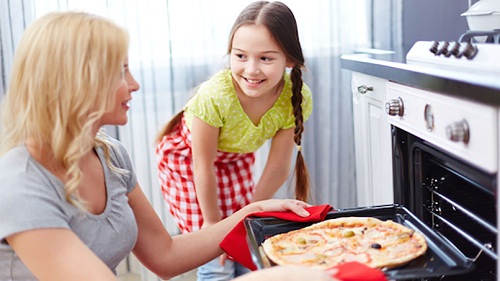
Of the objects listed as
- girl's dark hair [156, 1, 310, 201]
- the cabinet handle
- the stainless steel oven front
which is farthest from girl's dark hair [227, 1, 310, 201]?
the stainless steel oven front

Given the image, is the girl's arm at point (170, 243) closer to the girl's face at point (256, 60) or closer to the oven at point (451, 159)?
the oven at point (451, 159)

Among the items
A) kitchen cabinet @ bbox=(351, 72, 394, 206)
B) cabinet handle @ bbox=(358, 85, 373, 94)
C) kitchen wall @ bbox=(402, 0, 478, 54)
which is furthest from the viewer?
kitchen wall @ bbox=(402, 0, 478, 54)

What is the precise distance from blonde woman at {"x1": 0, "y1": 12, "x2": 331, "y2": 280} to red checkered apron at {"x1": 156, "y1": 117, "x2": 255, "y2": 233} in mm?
836

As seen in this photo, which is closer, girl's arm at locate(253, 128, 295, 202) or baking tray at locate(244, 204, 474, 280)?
baking tray at locate(244, 204, 474, 280)

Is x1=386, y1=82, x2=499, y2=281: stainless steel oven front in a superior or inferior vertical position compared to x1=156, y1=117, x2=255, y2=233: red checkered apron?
superior

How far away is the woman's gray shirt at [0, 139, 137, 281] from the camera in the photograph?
1135 millimetres

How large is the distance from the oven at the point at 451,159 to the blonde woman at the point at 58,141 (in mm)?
585

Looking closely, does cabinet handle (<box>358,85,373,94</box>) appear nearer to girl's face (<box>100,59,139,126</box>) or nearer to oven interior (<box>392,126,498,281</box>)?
oven interior (<box>392,126,498,281</box>)

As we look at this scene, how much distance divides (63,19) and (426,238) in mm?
771

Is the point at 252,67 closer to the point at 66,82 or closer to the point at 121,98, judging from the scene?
the point at 121,98

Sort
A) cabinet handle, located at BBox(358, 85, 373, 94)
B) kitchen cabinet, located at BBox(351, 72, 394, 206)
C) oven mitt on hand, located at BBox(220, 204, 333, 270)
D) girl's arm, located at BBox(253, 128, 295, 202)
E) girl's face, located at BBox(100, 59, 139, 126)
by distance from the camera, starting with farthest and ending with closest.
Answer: girl's arm, located at BBox(253, 128, 295, 202) → cabinet handle, located at BBox(358, 85, 373, 94) → kitchen cabinet, located at BBox(351, 72, 394, 206) → oven mitt on hand, located at BBox(220, 204, 333, 270) → girl's face, located at BBox(100, 59, 139, 126)

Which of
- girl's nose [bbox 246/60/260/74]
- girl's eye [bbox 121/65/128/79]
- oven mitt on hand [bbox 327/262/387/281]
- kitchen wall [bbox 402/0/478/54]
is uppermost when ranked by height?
kitchen wall [bbox 402/0/478/54]

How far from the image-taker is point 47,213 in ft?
3.75

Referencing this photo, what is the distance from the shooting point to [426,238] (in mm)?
1233
